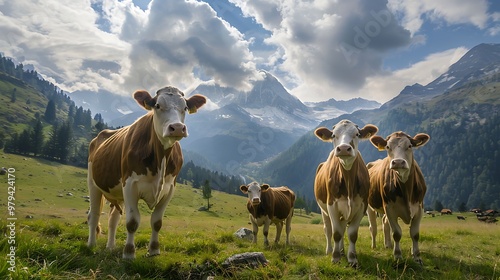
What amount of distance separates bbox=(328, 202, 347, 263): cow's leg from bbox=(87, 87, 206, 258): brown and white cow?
13.9ft

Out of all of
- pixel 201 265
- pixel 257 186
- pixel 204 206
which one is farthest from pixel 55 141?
pixel 201 265

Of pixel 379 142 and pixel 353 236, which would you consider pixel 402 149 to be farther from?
pixel 353 236

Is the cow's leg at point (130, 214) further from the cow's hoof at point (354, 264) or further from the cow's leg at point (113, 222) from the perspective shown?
the cow's hoof at point (354, 264)

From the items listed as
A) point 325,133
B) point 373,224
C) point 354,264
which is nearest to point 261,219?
point 373,224

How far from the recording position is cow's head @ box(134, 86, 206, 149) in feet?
20.7

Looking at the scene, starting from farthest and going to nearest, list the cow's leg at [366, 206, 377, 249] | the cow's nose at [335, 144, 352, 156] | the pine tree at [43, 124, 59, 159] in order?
the pine tree at [43, 124, 59, 159] → the cow's leg at [366, 206, 377, 249] → the cow's nose at [335, 144, 352, 156]

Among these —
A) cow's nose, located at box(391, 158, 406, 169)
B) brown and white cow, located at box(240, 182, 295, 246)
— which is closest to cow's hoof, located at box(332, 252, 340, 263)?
cow's nose, located at box(391, 158, 406, 169)

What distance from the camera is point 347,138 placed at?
26.8 ft

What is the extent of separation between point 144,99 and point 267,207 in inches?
382

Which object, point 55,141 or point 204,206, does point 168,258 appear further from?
point 55,141

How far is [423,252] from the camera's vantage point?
10.1 m

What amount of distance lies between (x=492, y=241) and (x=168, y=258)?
14.3 meters

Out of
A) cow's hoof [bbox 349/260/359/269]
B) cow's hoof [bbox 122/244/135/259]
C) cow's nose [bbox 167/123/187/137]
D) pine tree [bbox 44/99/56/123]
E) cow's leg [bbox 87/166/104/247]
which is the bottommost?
cow's hoof [bbox 122/244/135/259]

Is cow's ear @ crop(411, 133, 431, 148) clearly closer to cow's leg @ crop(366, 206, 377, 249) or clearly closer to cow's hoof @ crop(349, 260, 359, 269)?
cow's leg @ crop(366, 206, 377, 249)
